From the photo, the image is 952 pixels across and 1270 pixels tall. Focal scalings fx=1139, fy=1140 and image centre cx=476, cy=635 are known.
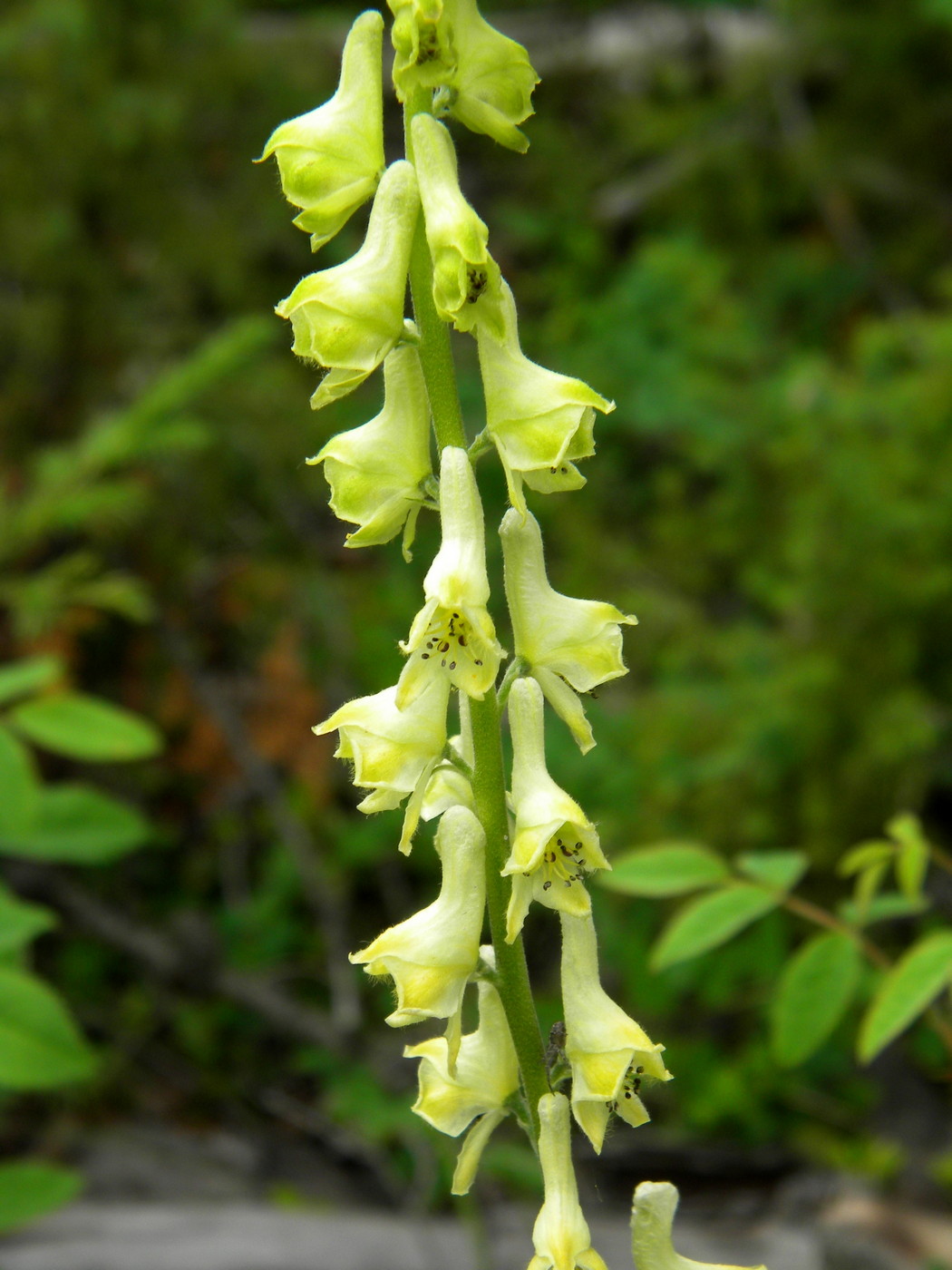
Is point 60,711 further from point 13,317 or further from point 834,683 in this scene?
point 13,317

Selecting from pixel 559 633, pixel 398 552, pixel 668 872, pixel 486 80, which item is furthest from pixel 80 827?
pixel 398 552

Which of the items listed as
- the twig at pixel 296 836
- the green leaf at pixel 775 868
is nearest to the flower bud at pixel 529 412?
the green leaf at pixel 775 868

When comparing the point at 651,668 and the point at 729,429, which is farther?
the point at 651,668

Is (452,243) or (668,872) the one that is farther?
(668,872)

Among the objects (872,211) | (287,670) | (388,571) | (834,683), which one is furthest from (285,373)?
(872,211)

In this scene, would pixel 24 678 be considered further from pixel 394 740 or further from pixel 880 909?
pixel 880 909
